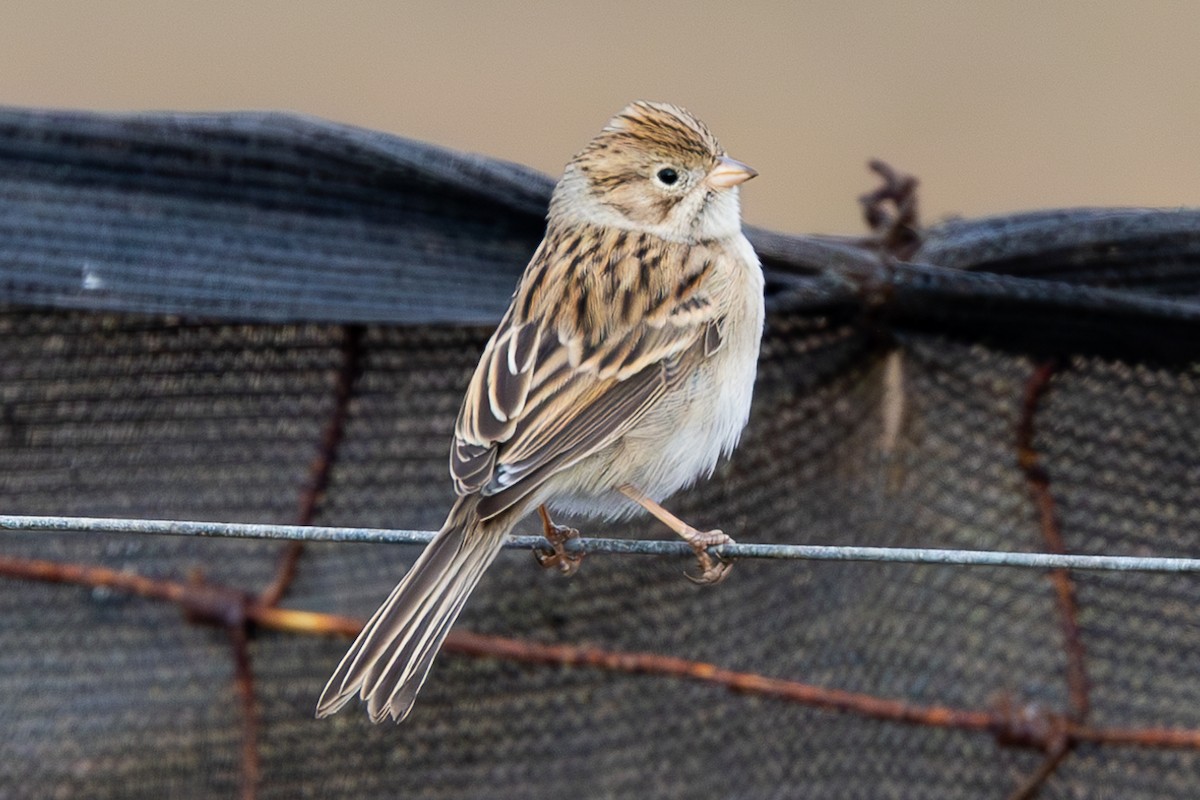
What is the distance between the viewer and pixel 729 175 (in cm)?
447

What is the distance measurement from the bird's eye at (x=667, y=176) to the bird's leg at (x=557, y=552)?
3.18ft

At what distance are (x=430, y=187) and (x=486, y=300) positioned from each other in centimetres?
30

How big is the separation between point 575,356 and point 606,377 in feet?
0.35

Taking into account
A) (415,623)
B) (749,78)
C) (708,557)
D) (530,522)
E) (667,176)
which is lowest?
(530,522)

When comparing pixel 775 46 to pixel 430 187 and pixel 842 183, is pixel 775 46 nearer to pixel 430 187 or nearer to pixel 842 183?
pixel 842 183

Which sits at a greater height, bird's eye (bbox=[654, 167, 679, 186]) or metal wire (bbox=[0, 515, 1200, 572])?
bird's eye (bbox=[654, 167, 679, 186])

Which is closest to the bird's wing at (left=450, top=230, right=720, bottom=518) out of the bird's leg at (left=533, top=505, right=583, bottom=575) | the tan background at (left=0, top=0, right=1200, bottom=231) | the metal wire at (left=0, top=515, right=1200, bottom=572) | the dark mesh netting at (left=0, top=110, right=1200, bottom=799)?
the dark mesh netting at (left=0, top=110, right=1200, bottom=799)

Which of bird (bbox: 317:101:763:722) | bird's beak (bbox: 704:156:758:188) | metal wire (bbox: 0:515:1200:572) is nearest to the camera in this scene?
metal wire (bbox: 0:515:1200:572)

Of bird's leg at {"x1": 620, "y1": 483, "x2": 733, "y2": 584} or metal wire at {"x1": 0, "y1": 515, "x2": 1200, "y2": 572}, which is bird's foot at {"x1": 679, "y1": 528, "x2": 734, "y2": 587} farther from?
metal wire at {"x1": 0, "y1": 515, "x2": 1200, "y2": 572}

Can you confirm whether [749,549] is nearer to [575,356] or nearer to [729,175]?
[575,356]

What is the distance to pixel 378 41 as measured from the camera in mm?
11383

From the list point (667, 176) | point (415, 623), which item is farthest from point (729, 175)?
point (415, 623)

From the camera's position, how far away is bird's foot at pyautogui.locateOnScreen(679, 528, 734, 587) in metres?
3.89

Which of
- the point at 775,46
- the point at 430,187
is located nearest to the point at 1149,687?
the point at 430,187
